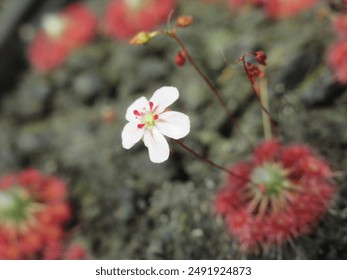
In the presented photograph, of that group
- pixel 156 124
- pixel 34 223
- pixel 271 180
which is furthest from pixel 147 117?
pixel 34 223

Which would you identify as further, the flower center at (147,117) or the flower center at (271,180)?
the flower center at (271,180)

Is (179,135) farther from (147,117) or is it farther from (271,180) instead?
(271,180)

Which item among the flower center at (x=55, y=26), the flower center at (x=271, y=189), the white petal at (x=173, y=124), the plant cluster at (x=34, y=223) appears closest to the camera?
the white petal at (x=173, y=124)

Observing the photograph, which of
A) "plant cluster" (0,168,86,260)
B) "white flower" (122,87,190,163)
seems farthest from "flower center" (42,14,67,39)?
"white flower" (122,87,190,163)

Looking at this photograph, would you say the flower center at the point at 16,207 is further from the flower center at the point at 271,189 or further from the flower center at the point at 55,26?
the flower center at the point at 55,26

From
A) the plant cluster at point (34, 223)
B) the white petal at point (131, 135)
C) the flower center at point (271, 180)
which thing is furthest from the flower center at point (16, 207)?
the flower center at point (271, 180)

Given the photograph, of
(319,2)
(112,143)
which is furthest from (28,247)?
(319,2)
